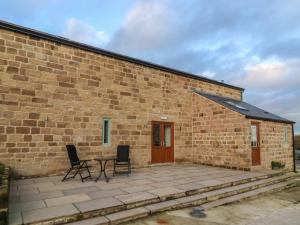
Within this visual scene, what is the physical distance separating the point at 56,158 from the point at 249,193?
18.7 feet

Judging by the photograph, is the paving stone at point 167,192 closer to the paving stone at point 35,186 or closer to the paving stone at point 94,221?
the paving stone at point 94,221

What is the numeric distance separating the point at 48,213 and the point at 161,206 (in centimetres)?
210

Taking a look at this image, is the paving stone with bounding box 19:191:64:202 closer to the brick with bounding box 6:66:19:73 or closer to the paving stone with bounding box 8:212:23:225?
the paving stone with bounding box 8:212:23:225

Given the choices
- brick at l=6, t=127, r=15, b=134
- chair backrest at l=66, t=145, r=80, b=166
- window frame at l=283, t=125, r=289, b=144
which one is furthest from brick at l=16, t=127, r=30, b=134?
window frame at l=283, t=125, r=289, b=144

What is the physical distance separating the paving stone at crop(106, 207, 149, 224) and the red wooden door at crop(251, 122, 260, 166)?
21.4 feet

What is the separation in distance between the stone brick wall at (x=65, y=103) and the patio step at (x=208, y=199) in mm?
3858

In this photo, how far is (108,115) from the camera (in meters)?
8.81

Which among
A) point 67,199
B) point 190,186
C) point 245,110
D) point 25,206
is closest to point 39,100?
point 67,199

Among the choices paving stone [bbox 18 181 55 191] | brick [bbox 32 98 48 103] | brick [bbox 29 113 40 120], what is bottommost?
paving stone [bbox 18 181 55 191]

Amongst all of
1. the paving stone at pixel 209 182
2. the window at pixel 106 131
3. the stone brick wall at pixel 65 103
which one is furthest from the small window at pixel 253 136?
the window at pixel 106 131

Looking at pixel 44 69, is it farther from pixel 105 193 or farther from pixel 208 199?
pixel 208 199

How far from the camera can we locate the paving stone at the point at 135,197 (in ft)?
16.0

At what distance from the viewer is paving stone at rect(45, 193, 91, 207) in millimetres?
4656

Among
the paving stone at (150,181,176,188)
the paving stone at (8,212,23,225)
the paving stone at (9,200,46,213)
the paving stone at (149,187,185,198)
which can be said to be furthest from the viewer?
the paving stone at (150,181,176,188)
